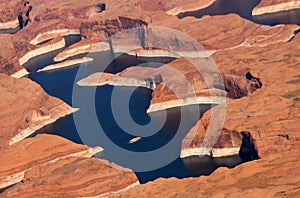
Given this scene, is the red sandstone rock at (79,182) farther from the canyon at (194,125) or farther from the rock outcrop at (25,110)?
the rock outcrop at (25,110)

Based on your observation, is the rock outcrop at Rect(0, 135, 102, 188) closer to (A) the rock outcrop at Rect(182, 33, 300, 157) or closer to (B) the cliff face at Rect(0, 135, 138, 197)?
(B) the cliff face at Rect(0, 135, 138, 197)

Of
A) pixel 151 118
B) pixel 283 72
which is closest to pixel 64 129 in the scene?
pixel 151 118

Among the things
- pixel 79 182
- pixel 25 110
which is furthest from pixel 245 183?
pixel 25 110

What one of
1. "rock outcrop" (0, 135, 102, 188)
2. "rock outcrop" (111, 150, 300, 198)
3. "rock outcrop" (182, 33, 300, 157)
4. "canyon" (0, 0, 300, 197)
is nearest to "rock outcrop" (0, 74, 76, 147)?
"canyon" (0, 0, 300, 197)

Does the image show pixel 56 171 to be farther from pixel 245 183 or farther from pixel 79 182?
pixel 245 183

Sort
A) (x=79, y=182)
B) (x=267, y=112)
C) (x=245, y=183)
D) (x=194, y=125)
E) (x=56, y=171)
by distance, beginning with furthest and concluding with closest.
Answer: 1. (x=194, y=125)
2. (x=267, y=112)
3. (x=56, y=171)
4. (x=79, y=182)
5. (x=245, y=183)
